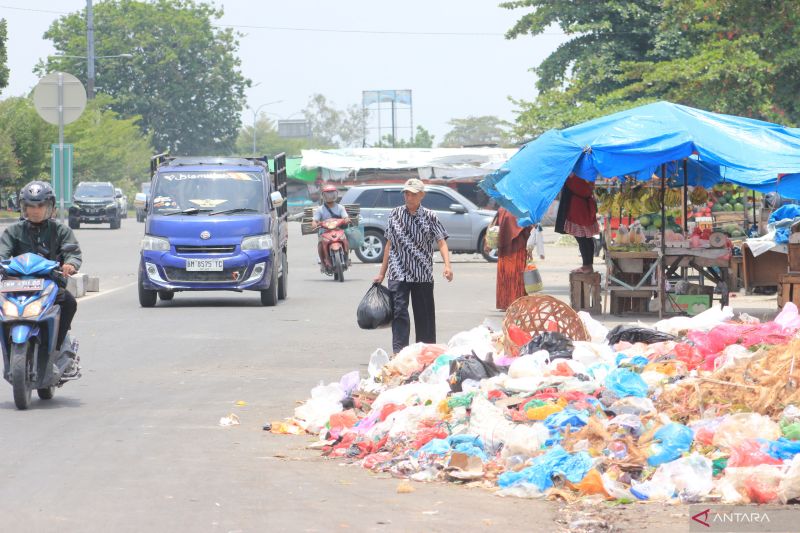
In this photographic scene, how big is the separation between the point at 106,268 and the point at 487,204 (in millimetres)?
27072

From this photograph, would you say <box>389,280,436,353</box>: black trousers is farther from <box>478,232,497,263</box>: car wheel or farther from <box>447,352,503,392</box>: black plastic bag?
<box>478,232,497,263</box>: car wheel

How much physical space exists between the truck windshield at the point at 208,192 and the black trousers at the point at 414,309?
747 centimetres

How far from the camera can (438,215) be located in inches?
1275

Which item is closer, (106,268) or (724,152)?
(724,152)

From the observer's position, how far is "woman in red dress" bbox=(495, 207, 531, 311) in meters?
17.7

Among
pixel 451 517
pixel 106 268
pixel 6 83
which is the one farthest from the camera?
pixel 6 83

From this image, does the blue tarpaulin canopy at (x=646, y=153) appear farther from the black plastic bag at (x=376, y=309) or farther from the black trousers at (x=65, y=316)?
the black trousers at (x=65, y=316)

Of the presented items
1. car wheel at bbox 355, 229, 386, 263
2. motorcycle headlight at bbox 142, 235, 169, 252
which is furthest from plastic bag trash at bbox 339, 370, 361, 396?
car wheel at bbox 355, 229, 386, 263

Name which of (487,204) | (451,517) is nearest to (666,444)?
(451,517)

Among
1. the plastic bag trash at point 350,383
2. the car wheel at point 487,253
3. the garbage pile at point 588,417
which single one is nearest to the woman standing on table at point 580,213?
the garbage pile at point 588,417

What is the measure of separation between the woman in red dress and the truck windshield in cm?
380

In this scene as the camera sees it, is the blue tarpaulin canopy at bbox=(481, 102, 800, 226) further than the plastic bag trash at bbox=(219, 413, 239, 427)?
Yes

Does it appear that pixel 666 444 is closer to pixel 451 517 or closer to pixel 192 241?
pixel 451 517

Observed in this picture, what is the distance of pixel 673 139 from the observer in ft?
51.1
